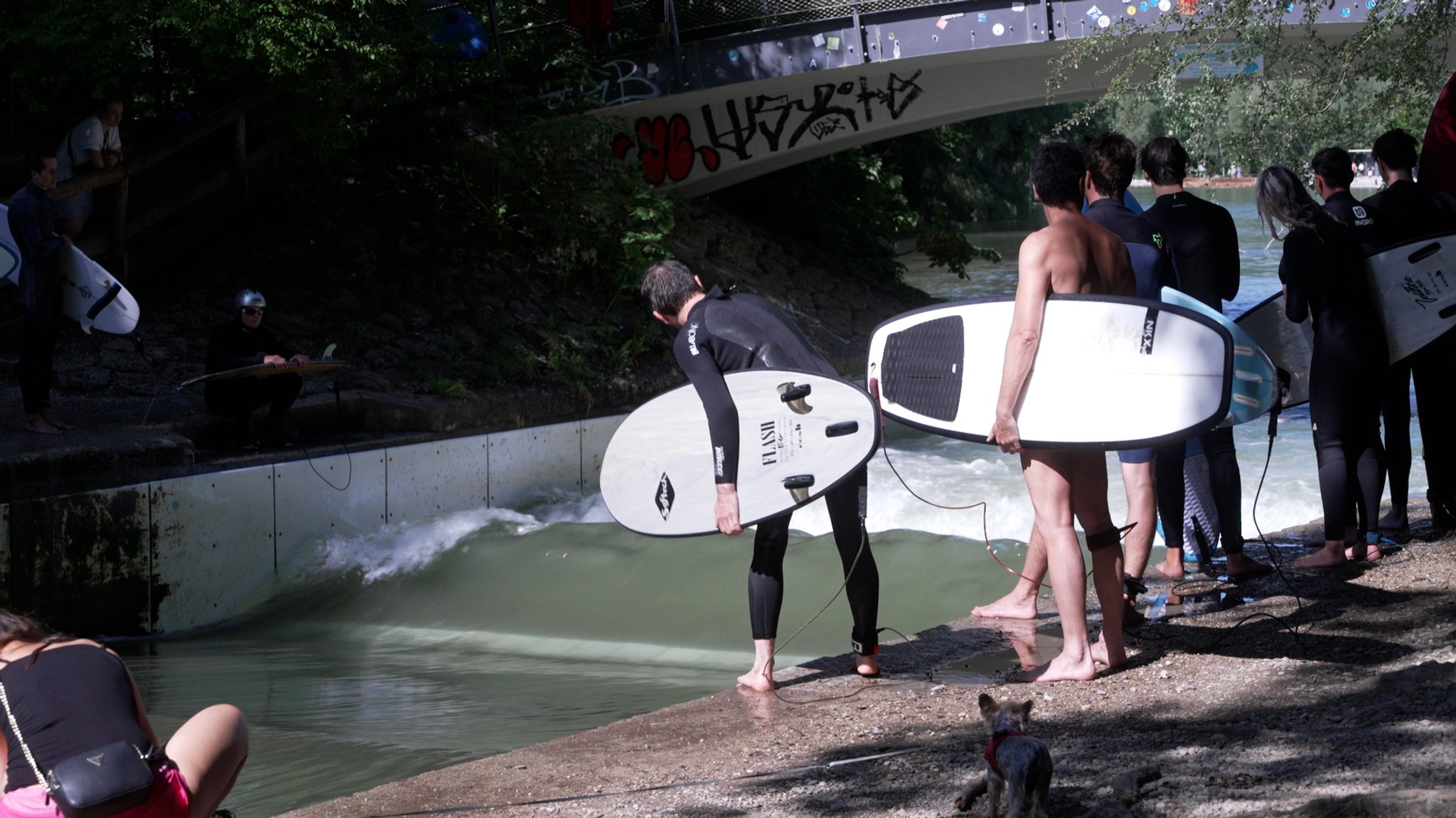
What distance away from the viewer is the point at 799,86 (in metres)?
18.5

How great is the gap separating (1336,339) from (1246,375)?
71 centimetres

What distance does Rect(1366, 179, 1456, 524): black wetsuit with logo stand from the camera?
6285 mm

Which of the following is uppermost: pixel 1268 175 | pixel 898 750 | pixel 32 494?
pixel 1268 175

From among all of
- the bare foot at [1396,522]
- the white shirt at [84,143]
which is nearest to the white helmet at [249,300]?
the white shirt at [84,143]

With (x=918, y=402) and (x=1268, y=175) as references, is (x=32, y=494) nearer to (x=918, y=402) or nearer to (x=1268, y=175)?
(x=918, y=402)

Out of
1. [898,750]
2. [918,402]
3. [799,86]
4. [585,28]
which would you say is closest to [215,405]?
[918,402]

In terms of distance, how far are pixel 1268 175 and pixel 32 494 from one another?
7260mm

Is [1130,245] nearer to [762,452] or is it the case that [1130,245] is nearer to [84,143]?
[762,452]

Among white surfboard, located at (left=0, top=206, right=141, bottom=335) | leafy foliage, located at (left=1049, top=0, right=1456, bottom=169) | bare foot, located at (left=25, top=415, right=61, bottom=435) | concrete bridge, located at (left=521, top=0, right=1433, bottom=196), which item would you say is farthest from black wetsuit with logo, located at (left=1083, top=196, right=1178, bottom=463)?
concrete bridge, located at (left=521, top=0, right=1433, bottom=196)

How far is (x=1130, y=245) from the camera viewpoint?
18.1 ft

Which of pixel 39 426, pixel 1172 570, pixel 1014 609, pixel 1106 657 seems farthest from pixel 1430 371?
pixel 39 426

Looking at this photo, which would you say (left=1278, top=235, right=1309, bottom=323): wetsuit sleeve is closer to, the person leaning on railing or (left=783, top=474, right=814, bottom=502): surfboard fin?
(left=783, top=474, right=814, bottom=502): surfboard fin

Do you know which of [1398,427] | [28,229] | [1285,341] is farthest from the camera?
[28,229]

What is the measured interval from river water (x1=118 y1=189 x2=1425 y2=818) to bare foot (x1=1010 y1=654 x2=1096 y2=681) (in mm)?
2409
